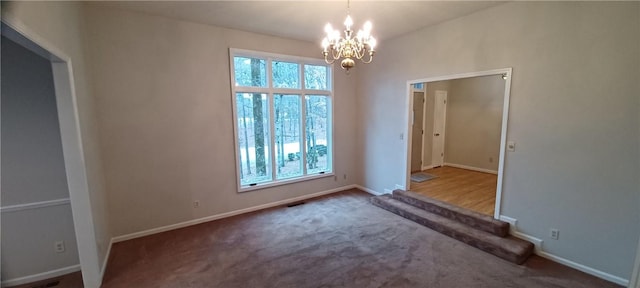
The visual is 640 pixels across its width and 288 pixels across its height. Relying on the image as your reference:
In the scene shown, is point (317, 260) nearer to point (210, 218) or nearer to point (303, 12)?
point (210, 218)

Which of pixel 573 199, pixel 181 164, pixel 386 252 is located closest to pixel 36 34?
pixel 181 164

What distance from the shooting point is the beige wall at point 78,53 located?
1.57 meters

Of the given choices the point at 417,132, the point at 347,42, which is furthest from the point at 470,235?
the point at 417,132

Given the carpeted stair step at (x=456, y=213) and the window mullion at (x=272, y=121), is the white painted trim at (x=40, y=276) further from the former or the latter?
the carpeted stair step at (x=456, y=213)

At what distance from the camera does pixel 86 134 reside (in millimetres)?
2570

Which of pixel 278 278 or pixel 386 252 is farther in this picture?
pixel 386 252

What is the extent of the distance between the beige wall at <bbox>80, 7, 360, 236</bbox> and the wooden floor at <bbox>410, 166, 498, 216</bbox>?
3390 mm

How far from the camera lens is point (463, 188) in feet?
16.1

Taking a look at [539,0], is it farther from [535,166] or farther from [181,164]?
[181,164]

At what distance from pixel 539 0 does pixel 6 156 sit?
5.79 meters

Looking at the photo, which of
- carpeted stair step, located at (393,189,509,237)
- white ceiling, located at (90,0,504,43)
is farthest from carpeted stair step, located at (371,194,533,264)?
white ceiling, located at (90,0,504,43)

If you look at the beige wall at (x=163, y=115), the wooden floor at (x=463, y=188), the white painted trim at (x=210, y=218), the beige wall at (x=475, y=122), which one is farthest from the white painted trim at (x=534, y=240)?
the beige wall at (x=163, y=115)

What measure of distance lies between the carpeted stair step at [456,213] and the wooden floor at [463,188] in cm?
28

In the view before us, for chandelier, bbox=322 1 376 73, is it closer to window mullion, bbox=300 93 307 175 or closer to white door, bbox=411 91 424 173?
window mullion, bbox=300 93 307 175
